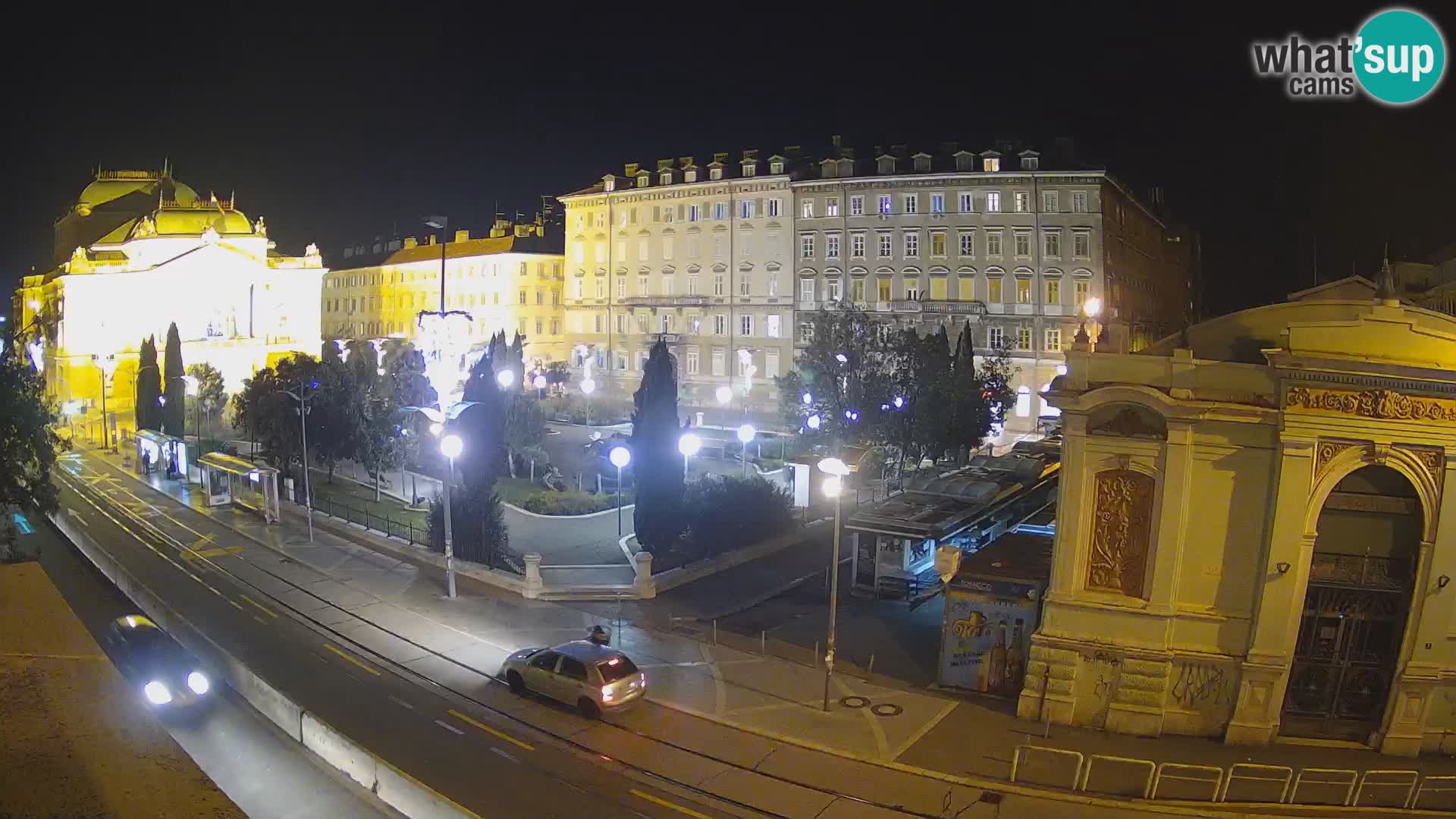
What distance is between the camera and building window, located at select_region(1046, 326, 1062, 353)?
189 feet

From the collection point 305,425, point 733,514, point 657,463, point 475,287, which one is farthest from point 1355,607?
point 475,287

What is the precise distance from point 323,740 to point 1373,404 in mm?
18197

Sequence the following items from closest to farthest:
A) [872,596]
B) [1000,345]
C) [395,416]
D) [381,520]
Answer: [872,596] < [381,520] < [395,416] < [1000,345]

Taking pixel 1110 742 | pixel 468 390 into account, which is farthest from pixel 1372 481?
pixel 468 390

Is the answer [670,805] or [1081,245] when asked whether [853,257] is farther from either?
[670,805]

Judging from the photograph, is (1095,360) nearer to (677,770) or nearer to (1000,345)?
(677,770)

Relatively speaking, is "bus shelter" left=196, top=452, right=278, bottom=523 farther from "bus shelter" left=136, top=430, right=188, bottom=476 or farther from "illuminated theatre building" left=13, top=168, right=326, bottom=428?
"illuminated theatre building" left=13, top=168, right=326, bottom=428

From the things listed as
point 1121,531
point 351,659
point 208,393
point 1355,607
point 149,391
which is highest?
point 1121,531

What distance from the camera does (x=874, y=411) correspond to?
143ft

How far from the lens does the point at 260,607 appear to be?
992 inches

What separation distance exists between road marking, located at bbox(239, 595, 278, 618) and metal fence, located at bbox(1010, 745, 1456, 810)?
60.0ft

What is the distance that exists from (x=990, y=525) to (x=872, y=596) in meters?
4.48

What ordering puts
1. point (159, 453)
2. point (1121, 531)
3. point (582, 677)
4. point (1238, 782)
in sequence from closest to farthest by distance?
point (1238, 782)
point (1121, 531)
point (582, 677)
point (159, 453)

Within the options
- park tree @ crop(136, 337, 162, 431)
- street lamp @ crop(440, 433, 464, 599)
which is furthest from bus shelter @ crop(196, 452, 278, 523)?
park tree @ crop(136, 337, 162, 431)
